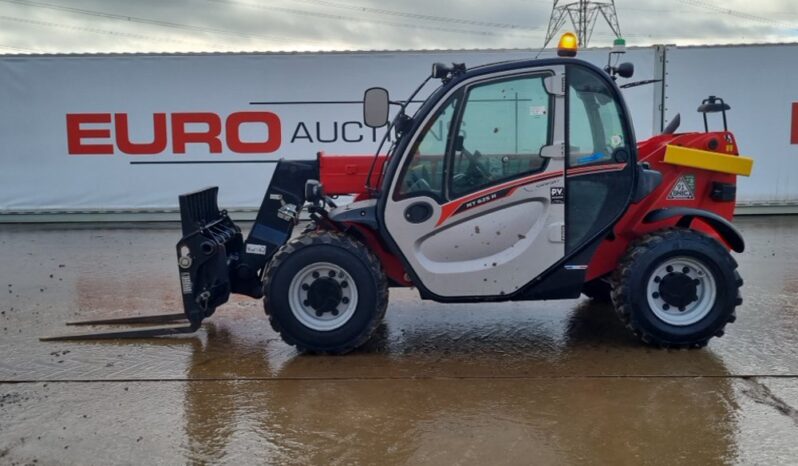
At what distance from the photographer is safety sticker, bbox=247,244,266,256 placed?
5.58m

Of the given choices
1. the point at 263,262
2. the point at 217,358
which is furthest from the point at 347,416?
the point at 263,262

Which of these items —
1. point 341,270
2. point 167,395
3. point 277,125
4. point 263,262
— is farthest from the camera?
→ point 277,125

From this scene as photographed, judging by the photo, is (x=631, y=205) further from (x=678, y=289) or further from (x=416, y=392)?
(x=416, y=392)

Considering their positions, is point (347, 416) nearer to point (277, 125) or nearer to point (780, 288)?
point (780, 288)

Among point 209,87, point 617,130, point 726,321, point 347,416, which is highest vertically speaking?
point 209,87

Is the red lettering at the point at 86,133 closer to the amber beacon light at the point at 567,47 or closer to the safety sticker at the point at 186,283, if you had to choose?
the safety sticker at the point at 186,283

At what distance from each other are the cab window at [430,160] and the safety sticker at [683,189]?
5.92ft

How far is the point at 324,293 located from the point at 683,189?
2813 millimetres

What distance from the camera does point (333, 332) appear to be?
5043mm

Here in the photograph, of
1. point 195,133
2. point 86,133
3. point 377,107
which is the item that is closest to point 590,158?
point 377,107

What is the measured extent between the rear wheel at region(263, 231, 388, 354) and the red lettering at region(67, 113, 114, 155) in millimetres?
8003

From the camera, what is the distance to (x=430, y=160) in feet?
16.4

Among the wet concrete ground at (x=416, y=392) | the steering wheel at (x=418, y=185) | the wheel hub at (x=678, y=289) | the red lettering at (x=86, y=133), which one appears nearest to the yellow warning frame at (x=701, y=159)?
the wheel hub at (x=678, y=289)

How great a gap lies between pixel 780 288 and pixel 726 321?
2.41 meters
